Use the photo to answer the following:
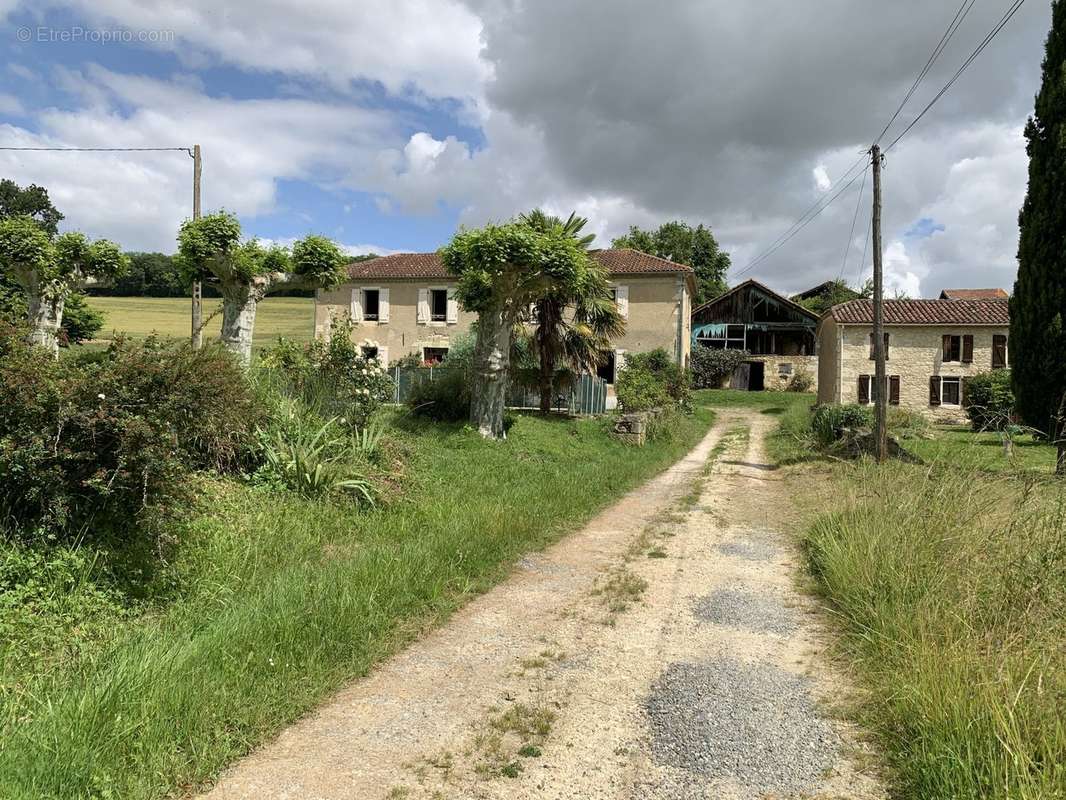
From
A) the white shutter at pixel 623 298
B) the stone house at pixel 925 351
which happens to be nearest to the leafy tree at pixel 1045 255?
the white shutter at pixel 623 298

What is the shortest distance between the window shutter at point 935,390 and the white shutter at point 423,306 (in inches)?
973

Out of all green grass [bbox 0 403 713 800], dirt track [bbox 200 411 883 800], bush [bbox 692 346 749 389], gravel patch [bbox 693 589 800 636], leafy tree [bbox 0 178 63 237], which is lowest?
gravel patch [bbox 693 589 800 636]

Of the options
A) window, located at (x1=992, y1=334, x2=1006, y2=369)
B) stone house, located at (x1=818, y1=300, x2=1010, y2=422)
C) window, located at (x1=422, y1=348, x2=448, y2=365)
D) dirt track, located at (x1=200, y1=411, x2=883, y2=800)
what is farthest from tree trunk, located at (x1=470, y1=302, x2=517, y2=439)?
window, located at (x1=992, y1=334, x2=1006, y2=369)

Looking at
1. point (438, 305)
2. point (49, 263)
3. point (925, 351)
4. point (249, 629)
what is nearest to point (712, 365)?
point (925, 351)

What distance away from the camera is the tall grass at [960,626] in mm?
2701

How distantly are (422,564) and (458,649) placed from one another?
1.32 metres

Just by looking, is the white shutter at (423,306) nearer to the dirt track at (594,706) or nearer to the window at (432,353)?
the window at (432,353)

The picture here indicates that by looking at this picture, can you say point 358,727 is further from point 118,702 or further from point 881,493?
point 881,493

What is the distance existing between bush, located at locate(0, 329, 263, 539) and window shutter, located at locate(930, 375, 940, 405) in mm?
35454

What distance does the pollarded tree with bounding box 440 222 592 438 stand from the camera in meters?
13.7

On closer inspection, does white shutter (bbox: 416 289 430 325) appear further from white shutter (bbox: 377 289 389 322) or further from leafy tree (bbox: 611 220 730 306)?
leafy tree (bbox: 611 220 730 306)

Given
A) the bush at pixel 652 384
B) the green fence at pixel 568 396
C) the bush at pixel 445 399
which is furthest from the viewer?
the bush at pixel 652 384

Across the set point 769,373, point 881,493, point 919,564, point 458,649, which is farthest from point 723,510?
point 769,373

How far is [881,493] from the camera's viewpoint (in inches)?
271
